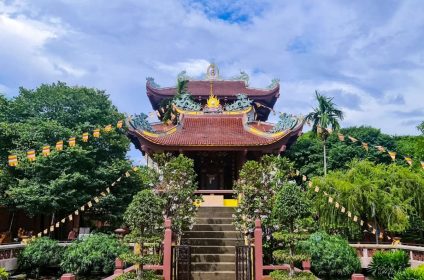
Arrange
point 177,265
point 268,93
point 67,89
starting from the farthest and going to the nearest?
point 268,93 → point 67,89 → point 177,265

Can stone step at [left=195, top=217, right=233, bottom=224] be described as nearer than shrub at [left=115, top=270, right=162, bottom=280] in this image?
No

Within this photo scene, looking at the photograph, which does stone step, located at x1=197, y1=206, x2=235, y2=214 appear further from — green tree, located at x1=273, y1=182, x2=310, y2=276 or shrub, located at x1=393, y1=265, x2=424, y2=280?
shrub, located at x1=393, y1=265, x2=424, y2=280

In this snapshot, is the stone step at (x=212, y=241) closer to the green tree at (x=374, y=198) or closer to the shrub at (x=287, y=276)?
the shrub at (x=287, y=276)

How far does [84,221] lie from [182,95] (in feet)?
34.0

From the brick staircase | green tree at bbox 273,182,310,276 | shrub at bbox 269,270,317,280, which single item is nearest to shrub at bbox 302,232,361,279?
the brick staircase

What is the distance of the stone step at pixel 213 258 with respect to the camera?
12.5 m

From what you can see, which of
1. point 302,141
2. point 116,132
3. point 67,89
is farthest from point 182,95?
point 302,141

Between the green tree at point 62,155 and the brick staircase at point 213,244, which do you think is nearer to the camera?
the brick staircase at point 213,244

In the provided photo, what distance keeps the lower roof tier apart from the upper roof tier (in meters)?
7.61

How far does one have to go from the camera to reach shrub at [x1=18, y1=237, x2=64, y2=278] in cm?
1568

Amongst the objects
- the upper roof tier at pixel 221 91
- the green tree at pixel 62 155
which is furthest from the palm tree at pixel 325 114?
the green tree at pixel 62 155

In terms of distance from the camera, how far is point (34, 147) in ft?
69.3

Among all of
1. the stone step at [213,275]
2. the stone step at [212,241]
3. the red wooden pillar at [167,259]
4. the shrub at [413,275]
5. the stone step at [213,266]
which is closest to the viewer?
the shrub at [413,275]

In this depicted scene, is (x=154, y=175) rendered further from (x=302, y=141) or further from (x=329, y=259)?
(x=302, y=141)
